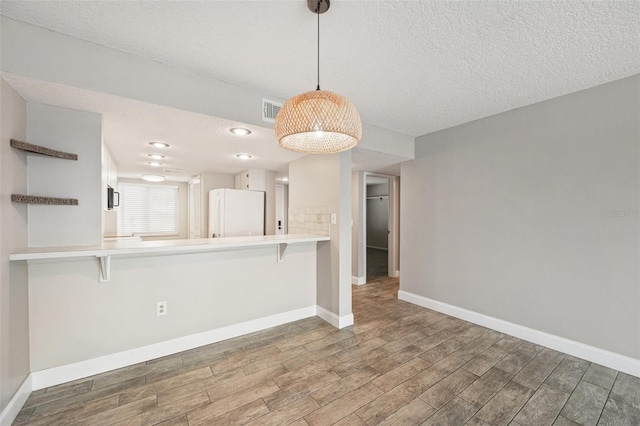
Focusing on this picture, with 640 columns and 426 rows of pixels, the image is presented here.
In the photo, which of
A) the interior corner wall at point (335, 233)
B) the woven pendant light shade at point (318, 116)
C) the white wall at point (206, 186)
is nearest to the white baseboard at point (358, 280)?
the interior corner wall at point (335, 233)

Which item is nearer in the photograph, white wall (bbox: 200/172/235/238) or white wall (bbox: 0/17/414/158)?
white wall (bbox: 0/17/414/158)

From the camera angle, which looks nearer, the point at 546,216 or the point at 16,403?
the point at 16,403

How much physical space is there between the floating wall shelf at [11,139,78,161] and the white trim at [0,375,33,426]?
5.07ft

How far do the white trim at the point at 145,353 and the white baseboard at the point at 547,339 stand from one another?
77.3 inches

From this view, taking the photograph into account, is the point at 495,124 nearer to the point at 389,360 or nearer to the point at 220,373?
the point at 389,360

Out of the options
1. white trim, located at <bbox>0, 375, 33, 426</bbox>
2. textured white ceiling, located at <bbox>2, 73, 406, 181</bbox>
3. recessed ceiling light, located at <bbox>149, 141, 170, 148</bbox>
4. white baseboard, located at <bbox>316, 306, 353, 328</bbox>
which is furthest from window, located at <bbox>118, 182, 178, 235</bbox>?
white baseboard, located at <bbox>316, 306, 353, 328</bbox>

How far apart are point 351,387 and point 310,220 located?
1949 mm

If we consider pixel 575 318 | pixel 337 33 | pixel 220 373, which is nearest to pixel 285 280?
pixel 220 373

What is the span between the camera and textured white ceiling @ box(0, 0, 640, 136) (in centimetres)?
146

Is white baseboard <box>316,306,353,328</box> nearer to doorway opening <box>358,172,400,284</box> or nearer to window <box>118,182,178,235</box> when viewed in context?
doorway opening <box>358,172,400,284</box>

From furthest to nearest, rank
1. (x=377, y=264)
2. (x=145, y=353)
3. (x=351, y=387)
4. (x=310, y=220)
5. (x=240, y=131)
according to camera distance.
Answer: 1. (x=377, y=264)
2. (x=310, y=220)
3. (x=240, y=131)
4. (x=145, y=353)
5. (x=351, y=387)

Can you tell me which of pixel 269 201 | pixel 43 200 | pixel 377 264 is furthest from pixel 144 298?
pixel 377 264

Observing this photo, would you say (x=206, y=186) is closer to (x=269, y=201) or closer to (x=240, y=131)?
(x=269, y=201)

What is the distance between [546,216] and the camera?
2602 mm
